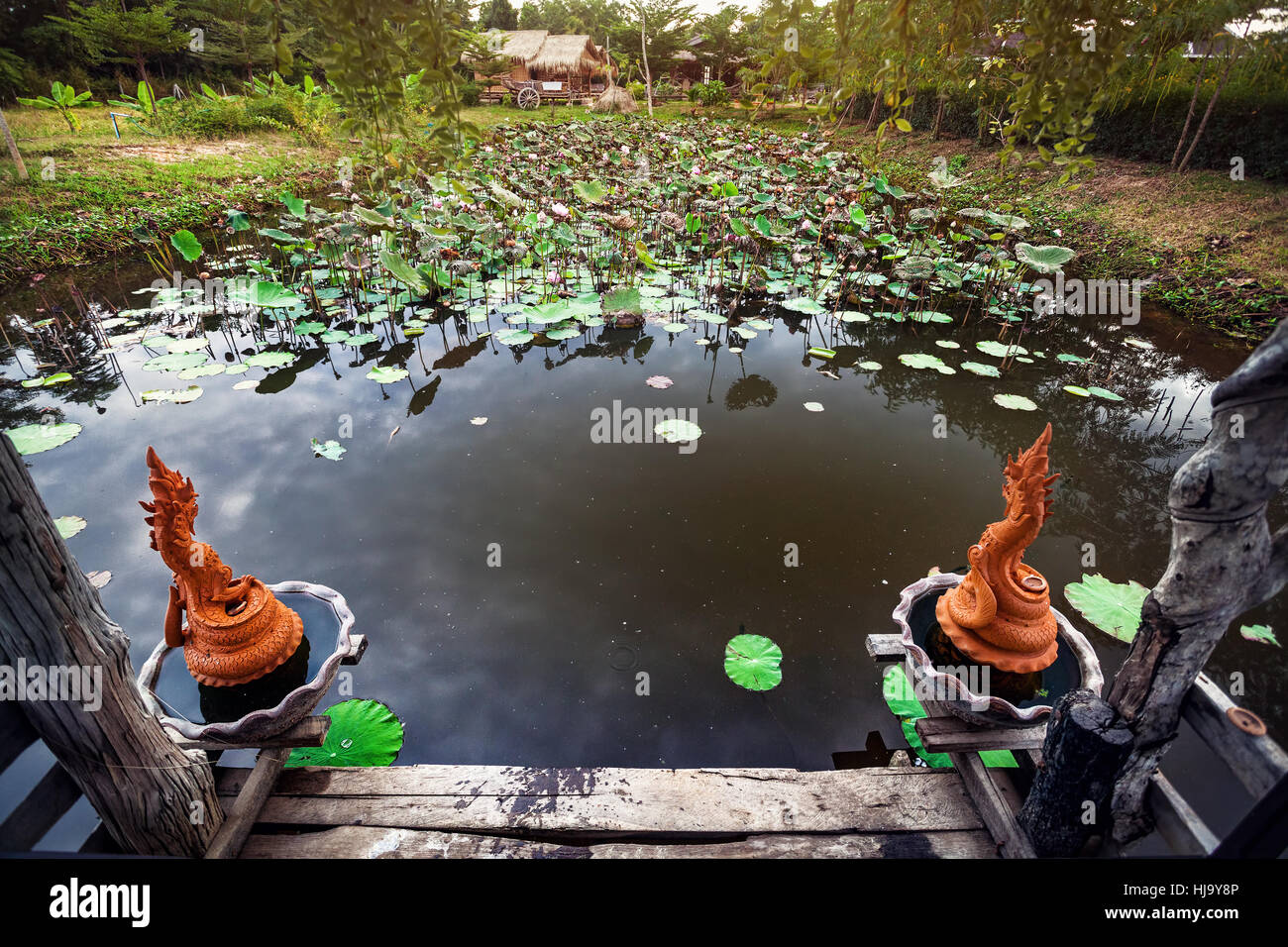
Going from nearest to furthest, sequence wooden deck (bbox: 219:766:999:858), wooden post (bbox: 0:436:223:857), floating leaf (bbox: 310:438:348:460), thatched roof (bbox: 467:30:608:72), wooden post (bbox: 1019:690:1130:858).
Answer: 1. wooden post (bbox: 0:436:223:857)
2. wooden post (bbox: 1019:690:1130:858)
3. wooden deck (bbox: 219:766:999:858)
4. floating leaf (bbox: 310:438:348:460)
5. thatched roof (bbox: 467:30:608:72)

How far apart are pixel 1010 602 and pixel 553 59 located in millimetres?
30321

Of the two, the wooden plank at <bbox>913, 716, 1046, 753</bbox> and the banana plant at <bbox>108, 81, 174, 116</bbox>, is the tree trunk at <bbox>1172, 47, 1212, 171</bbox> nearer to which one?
the wooden plank at <bbox>913, 716, 1046, 753</bbox>

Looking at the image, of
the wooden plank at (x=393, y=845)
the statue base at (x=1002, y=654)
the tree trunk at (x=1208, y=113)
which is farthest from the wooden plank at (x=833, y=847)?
the tree trunk at (x=1208, y=113)

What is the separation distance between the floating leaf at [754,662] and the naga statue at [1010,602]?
0.80 m

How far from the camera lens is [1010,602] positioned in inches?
83.7

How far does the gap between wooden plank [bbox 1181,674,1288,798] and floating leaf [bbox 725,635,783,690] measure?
147cm

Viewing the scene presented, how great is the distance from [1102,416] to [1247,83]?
9.10 m

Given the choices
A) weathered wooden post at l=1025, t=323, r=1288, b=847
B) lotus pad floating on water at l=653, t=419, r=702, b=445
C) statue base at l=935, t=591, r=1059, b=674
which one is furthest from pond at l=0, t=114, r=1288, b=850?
weathered wooden post at l=1025, t=323, r=1288, b=847

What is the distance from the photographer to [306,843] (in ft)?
6.04

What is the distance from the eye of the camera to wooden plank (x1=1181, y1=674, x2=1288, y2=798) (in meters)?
1.28

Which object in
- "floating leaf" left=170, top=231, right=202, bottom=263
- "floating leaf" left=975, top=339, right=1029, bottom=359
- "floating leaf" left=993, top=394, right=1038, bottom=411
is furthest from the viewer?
"floating leaf" left=975, top=339, right=1029, bottom=359

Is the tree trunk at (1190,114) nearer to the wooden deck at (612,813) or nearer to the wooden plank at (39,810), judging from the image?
the wooden deck at (612,813)
